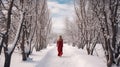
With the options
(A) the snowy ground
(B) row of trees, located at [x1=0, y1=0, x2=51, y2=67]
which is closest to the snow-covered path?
(A) the snowy ground

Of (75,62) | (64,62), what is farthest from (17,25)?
(75,62)

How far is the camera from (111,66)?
12.4 m

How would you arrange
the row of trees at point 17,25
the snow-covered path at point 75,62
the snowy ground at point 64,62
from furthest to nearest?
the snowy ground at point 64,62 → the snow-covered path at point 75,62 → the row of trees at point 17,25

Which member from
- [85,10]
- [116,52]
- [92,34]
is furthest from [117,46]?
[85,10]

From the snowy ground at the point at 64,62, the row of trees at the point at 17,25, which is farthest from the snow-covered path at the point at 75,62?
the row of trees at the point at 17,25

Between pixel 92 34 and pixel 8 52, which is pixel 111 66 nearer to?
pixel 8 52

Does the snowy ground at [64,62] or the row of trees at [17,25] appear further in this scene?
the snowy ground at [64,62]

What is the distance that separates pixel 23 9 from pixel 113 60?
541 centimetres

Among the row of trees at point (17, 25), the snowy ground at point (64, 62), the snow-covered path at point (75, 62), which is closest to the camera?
the row of trees at point (17, 25)

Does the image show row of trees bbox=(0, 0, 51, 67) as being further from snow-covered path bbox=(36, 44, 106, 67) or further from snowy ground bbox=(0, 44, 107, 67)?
snow-covered path bbox=(36, 44, 106, 67)

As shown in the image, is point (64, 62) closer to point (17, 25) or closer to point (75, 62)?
point (75, 62)

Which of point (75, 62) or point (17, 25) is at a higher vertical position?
point (17, 25)

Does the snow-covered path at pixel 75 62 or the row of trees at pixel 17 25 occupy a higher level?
the row of trees at pixel 17 25

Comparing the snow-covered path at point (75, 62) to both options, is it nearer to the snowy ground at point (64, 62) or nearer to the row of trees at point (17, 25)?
the snowy ground at point (64, 62)
